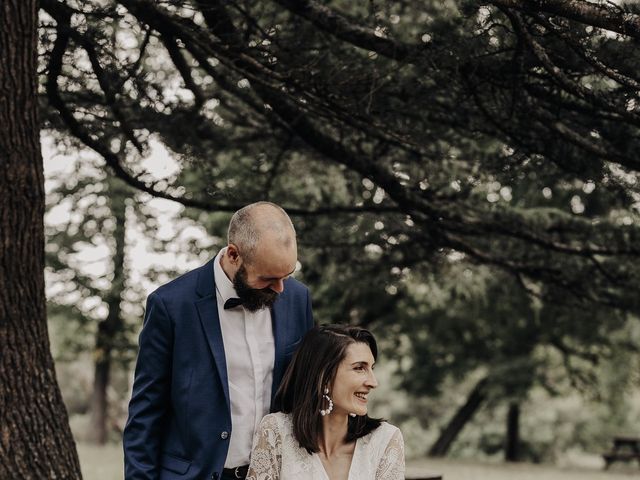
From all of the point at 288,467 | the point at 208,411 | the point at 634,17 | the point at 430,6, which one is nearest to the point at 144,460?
the point at 208,411

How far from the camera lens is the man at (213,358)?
314 cm

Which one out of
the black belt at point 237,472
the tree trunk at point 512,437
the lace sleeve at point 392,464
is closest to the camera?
the black belt at point 237,472

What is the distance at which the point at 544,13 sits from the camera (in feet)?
14.5

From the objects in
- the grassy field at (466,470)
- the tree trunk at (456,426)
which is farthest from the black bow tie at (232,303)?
the tree trunk at (456,426)

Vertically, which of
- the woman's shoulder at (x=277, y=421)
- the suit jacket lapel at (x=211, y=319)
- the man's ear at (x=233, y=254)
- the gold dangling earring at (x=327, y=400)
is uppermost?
the man's ear at (x=233, y=254)

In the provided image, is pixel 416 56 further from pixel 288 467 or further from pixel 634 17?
pixel 288 467

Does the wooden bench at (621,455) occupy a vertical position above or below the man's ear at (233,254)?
below

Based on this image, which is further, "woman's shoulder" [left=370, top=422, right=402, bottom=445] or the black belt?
"woman's shoulder" [left=370, top=422, right=402, bottom=445]

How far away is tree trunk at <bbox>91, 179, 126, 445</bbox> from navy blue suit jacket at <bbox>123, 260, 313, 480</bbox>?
15.3m

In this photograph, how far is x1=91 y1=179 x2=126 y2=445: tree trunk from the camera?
19.4 meters

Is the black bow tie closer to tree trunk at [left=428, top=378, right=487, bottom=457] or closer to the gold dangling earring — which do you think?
the gold dangling earring

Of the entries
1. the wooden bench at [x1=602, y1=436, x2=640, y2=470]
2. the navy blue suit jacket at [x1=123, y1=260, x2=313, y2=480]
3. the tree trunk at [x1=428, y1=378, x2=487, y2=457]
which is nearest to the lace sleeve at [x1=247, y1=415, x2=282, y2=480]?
the navy blue suit jacket at [x1=123, y1=260, x2=313, y2=480]

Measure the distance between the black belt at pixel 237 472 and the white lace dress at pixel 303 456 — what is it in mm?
46

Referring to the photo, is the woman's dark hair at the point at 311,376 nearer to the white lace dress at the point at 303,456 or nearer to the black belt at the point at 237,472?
the white lace dress at the point at 303,456
